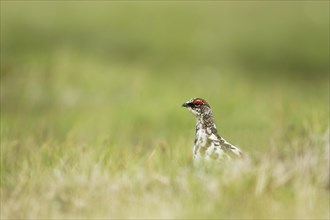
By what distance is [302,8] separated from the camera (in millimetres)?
22578

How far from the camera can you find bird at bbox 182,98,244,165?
6.05 metres

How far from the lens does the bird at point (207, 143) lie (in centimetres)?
605

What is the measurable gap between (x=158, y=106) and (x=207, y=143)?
25.8ft

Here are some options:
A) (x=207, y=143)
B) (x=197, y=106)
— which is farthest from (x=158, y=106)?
(x=207, y=143)

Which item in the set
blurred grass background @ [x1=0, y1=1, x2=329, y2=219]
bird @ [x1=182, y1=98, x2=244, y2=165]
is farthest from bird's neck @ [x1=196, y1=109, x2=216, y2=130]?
blurred grass background @ [x1=0, y1=1, x2=329, y2=219]

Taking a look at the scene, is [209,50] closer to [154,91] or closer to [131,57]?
[131,57]

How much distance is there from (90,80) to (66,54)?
1.59 m

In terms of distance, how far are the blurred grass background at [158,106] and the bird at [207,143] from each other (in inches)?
6.2

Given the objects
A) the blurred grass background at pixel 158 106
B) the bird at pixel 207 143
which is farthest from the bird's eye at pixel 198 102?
the blurred grass background at pixel 158 106

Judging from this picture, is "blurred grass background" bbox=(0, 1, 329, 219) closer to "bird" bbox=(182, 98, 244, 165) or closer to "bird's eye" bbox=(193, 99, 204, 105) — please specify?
"bird" bbox=(182, 98, 244, 165)

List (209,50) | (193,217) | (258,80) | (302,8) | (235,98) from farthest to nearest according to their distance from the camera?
(302,8) → (209,50) → (258,80) → (235,98) → (193,217)

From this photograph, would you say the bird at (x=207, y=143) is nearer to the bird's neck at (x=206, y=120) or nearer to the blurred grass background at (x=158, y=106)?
the bird's neck at (x=206, y=120)

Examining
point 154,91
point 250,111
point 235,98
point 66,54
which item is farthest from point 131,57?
point 250,111

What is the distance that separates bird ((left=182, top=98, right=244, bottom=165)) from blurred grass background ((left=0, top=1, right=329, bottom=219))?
16cm
